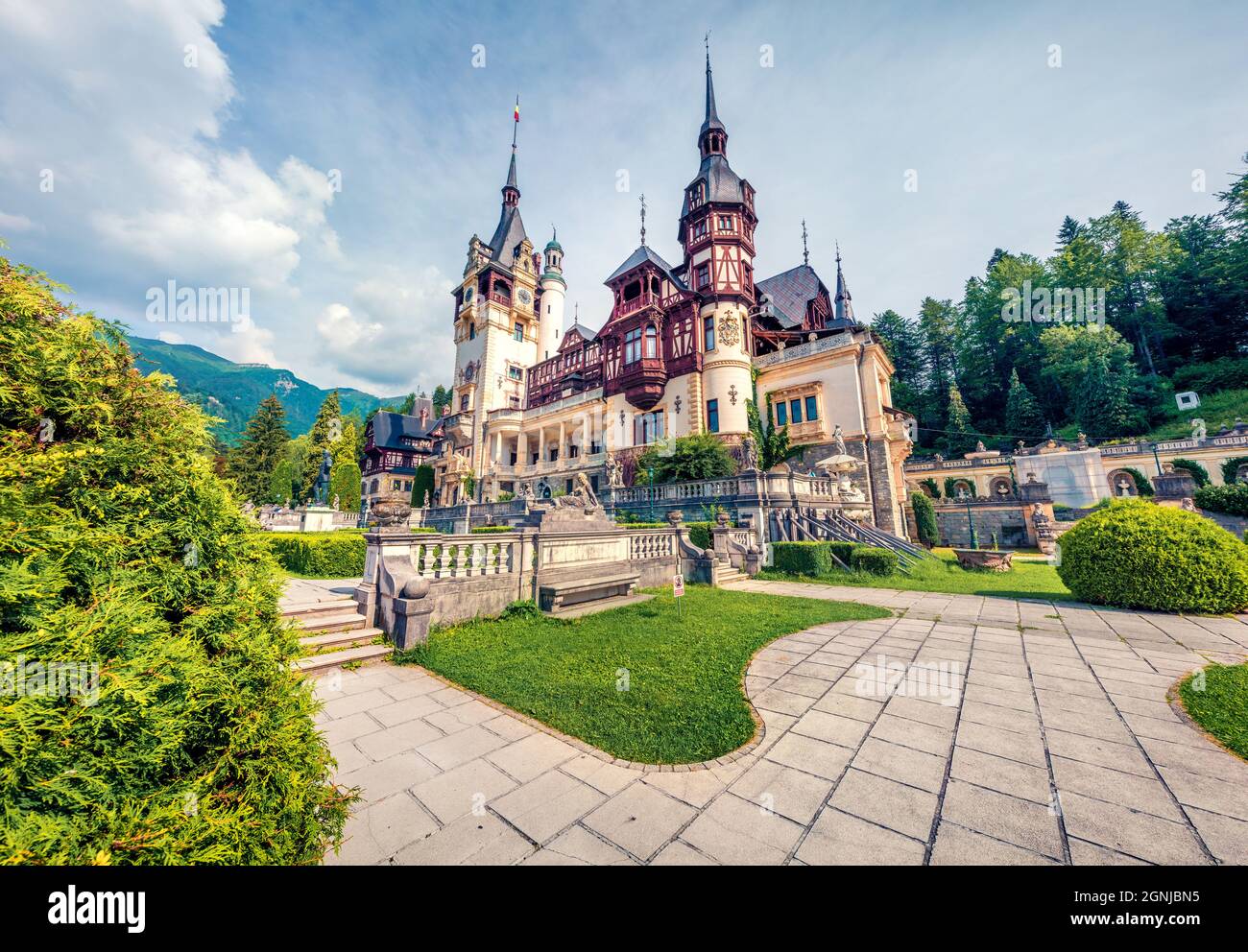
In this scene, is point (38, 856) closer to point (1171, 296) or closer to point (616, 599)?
point (616, 599)

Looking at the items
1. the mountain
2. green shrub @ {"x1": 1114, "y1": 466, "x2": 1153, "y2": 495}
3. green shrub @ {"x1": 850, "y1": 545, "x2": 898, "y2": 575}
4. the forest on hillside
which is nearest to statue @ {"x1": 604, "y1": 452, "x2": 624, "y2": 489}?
green shrub @ {"x1": 850, "y1": 545, "x2": 898, "y2": 575}

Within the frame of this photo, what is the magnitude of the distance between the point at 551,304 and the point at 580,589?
4160cm

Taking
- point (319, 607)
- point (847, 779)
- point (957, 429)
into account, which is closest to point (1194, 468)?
point (957, 429)

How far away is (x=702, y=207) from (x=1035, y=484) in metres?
26.6

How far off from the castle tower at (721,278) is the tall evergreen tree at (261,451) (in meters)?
44.4

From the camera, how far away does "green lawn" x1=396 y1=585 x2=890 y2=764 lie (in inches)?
151

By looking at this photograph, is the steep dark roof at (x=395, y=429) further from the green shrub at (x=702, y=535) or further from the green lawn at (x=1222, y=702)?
the green lawn at (x=1222, y=702)

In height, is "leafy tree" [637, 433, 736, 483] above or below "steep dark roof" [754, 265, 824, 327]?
below

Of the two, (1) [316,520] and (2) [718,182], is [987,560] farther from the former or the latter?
(1) [316,520]

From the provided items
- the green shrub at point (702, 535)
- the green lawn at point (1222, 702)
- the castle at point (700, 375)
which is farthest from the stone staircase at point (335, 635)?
Result: the castle at point (700, 375)

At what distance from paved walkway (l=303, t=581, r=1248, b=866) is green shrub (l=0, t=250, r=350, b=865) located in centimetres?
107

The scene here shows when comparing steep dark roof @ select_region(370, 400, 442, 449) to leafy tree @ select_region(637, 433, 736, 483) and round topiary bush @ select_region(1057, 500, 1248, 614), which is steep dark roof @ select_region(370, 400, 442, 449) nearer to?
leafy tree @ select_region(637, 433, 736, 483)

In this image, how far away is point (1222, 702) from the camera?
4.15m
